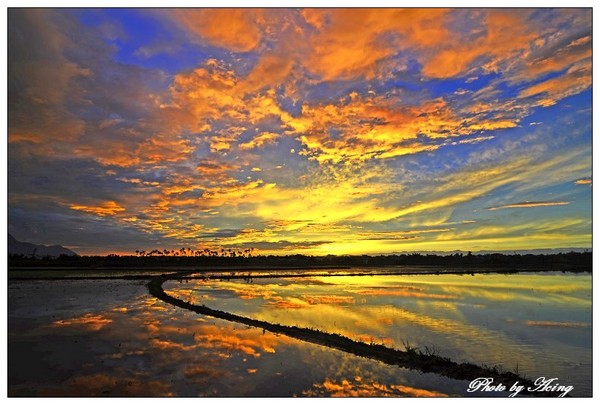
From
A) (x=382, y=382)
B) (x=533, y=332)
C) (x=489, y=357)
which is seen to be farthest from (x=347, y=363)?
(x=533, y=332)

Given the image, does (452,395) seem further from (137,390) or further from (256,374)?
(137,390)

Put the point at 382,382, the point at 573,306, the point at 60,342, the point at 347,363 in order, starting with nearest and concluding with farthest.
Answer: the point at 382,382 → the point at 347,363 → the point at 60,342 → the point at 573,306

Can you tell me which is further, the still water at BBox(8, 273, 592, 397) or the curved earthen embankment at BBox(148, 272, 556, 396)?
the curved earthen embankment at BBox(148, 272, 556, 396)

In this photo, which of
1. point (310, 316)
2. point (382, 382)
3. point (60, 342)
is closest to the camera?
point (382, 382)

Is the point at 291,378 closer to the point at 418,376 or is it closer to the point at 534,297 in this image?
the point at 418,376

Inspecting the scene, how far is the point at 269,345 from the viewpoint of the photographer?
55.2 feet

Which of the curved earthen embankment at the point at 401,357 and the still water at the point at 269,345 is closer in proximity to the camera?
the still water at the point at 269,345

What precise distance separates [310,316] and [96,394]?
14.8 meters

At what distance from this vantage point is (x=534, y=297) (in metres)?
33.9

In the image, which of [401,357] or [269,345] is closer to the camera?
[401,357]

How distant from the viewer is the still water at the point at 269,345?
12195 millimetres

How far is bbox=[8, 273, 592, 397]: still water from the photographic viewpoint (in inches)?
480

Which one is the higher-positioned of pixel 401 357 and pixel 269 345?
pixel 269 345

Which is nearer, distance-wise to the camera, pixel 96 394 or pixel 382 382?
pixel 96 394
